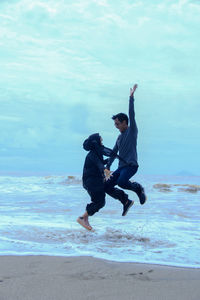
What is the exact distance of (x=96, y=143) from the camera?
654 centimetres

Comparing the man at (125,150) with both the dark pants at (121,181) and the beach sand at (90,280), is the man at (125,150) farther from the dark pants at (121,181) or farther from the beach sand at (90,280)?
the beach sand at (90,280)

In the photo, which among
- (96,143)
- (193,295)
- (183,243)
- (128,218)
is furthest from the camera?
(128,218)

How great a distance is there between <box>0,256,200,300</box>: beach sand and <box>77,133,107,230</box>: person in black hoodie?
8.24ft

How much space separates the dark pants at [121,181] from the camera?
6609 mm

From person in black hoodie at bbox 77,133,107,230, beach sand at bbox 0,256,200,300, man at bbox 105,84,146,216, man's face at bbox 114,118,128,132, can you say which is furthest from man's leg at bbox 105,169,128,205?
beach sand at bbox 0,256,200,300

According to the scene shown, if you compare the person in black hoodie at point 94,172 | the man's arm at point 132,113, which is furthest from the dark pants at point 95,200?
the man's arm at point 132,113

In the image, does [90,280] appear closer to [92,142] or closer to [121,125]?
[92,142]

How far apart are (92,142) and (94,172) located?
0.58 meters

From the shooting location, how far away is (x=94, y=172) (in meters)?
6.75

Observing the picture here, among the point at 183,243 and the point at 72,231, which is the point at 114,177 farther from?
the point at 183,243

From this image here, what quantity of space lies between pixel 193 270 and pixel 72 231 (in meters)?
3.06

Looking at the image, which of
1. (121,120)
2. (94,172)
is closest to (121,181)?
(94,172)

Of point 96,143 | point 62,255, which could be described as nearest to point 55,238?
point 62,255

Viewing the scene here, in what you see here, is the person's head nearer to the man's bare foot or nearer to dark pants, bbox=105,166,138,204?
dark pants, bbox=105,166,138,204
